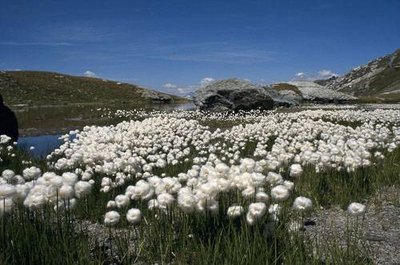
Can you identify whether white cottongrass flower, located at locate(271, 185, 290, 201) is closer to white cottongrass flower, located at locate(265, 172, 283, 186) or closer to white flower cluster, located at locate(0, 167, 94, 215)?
white cottongrass flower, located at locate(265, 172, 283, 186)

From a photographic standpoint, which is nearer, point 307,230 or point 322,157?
point 307,230

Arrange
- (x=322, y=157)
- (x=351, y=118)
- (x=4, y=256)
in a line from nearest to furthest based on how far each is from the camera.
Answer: (x=4, y=256)
(x=322, y=157)
(x=351, y=118)

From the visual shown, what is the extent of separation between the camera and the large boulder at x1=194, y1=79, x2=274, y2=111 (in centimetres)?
4184

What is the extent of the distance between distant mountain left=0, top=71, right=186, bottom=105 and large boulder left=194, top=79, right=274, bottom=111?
134 feet

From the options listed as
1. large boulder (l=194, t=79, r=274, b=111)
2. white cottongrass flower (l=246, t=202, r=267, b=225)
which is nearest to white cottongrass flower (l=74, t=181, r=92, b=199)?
white cottongrass flower (l=246, t=202, r=267, b=225)

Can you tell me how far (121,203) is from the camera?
5855mm

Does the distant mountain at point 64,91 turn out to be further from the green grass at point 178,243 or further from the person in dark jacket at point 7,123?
the green grass at point 178,243

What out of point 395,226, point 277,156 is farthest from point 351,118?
point 395,226

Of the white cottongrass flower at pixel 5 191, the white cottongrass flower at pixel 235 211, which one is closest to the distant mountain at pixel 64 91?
the white cottongrass flower at pixel 5 191

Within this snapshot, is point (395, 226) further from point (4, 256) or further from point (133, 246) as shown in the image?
point (4, 256)

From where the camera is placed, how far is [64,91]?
314 ft

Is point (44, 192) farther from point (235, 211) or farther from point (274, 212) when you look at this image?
point (274, 212)

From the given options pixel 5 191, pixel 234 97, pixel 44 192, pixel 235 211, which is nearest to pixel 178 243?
pixel 235 211

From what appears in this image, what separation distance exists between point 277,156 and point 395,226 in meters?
3.00
